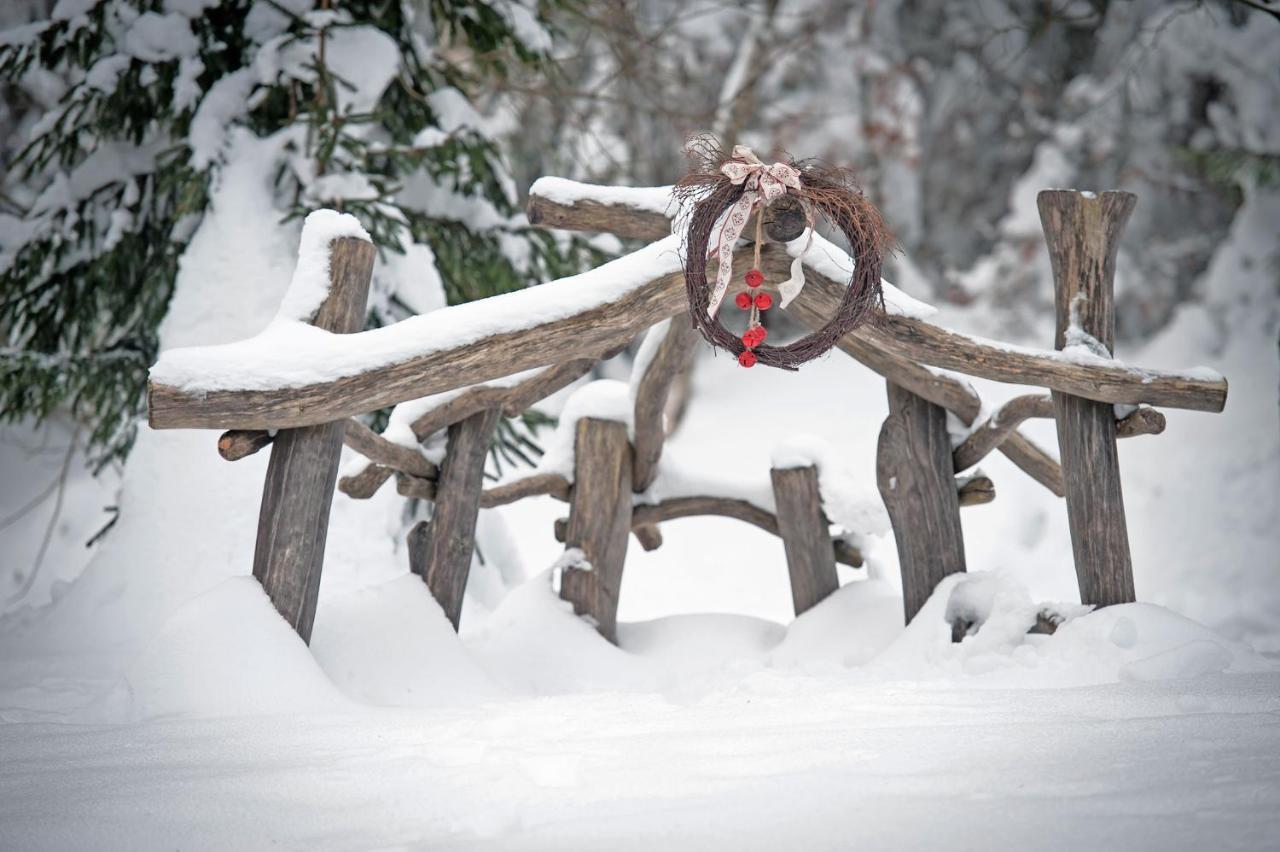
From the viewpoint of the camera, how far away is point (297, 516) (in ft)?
11.9

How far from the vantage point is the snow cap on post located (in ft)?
12.1

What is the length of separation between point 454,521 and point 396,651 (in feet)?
2.12

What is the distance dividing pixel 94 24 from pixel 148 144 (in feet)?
2.20

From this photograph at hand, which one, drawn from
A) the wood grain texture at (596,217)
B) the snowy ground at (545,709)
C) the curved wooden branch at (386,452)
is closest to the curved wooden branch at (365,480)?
the curved wooden branch at (386,452)

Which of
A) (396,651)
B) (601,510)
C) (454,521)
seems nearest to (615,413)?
(601,510)

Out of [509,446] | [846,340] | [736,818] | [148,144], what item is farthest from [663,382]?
[148,144]

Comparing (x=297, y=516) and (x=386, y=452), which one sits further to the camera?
(x=386, y=452)

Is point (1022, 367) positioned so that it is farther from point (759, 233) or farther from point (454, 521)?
point (454, 521)

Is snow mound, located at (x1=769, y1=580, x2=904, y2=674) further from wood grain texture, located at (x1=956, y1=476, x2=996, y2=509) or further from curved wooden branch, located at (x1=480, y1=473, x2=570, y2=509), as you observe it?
curved wooden branch, located at (x1=480, y1=473, x2=570, y2=509)

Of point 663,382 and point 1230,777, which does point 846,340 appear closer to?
point 663,382

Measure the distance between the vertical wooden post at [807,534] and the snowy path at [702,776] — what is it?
1.74 m

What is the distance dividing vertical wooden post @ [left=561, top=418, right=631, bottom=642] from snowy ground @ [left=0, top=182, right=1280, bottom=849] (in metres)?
0.22

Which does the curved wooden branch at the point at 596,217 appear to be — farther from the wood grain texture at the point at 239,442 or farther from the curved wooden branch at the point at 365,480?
the curved wooden branch at the point at 365,480

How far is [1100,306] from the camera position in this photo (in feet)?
13.6
